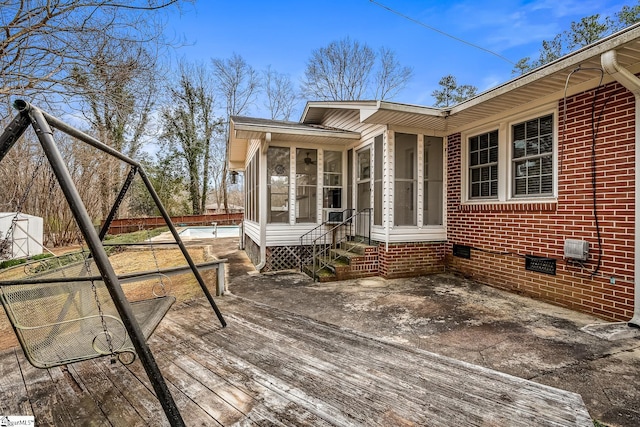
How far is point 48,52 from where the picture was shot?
14.4 ft

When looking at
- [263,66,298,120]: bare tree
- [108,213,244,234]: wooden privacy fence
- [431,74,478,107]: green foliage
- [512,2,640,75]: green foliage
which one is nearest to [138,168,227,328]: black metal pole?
[108,213,244,234]: wooden privacy fence

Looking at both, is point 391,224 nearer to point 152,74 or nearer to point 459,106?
point 459,106

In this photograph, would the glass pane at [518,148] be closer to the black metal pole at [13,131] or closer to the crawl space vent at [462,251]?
the crawl space vent at [462,251]

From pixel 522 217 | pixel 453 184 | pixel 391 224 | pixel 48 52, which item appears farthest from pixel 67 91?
pixel 522 217

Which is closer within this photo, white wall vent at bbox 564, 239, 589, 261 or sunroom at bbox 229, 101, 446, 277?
white wall vent at bbox 564, 239, 589, 261

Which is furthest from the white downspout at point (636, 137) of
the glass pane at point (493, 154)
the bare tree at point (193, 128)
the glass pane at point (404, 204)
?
the bare tree at point (193, 128)

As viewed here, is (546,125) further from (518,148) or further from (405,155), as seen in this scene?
(405,155)

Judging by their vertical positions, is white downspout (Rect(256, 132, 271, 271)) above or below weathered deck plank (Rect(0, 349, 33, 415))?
above

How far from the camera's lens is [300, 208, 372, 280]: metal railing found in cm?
634

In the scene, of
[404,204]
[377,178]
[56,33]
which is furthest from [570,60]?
[56,33]

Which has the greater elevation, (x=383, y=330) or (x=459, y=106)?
(x=459, y=106)

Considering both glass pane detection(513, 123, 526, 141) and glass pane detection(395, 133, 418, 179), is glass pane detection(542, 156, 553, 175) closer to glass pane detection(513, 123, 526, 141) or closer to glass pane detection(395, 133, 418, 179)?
glass pane detection(513, 123, 526, 141)

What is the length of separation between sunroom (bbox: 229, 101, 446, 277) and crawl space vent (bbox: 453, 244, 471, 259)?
1.04 ft

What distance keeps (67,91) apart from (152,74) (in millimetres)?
1248
